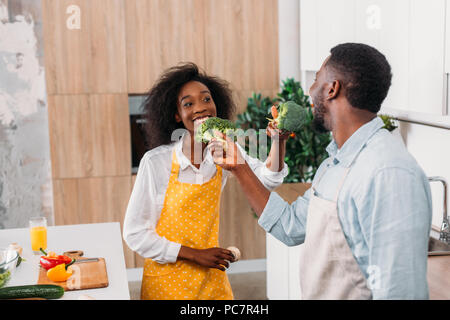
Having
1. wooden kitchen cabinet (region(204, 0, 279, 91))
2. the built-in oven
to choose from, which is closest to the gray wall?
the built-in oven

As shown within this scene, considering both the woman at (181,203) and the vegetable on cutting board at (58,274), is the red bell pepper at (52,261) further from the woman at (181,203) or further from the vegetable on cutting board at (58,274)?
the woman at (181,203)

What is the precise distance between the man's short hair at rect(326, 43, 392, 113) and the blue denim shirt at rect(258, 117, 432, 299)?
8cm

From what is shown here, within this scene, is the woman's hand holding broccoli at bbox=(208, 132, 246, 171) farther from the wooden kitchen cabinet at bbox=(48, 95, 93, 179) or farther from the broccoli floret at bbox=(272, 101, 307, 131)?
the wooden kitchen cabinet at bbox=(48, 95, 93, 179)

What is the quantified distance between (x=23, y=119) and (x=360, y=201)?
322 centimetres

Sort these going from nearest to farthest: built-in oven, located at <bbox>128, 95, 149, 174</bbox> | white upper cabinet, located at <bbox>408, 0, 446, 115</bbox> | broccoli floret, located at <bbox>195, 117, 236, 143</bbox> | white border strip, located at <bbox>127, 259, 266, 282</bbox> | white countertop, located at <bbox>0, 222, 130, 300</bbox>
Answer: white countertop, located at <bbox>0, 222, 130, 300</bbox> → broccoli floret, located at <bbox>195, 117, 236, 143</bbox> → white upper cabinet, located at <bbox>408, 0, 446, 115</bbox> → built-in oven, located at <bbox>128, 95, 149, 174</bbox> → white border strip, located at <bbox>127, 259, 266, 282</bbox>

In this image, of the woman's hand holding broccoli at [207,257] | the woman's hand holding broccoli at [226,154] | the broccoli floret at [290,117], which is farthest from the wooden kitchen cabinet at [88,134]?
the woman's hand holding broccoli at [226,154]

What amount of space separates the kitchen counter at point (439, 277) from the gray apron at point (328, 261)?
675 millimetres

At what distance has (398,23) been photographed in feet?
8.41

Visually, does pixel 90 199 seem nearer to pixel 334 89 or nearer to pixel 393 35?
pixel 393 35

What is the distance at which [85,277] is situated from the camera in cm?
184

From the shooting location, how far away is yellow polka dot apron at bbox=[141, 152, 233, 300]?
6.75 ft

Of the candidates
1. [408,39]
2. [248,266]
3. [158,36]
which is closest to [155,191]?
[408,39]
